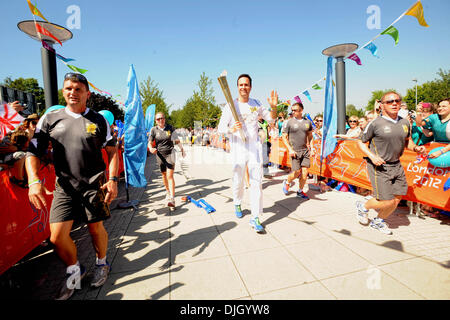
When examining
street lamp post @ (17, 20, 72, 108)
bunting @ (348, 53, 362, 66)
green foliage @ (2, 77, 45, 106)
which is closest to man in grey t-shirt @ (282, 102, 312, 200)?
bunting @ (348, 53, 362, 66)

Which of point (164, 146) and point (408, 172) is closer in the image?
point (408, 172)

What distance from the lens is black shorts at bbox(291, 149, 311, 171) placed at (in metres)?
5.16

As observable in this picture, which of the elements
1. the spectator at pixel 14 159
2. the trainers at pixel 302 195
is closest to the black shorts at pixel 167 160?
the spectator at pixel 14 159

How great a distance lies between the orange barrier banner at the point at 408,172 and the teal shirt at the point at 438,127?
14 cm

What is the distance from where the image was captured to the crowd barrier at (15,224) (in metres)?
2.23

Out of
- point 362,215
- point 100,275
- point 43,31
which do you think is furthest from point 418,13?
point 43,31

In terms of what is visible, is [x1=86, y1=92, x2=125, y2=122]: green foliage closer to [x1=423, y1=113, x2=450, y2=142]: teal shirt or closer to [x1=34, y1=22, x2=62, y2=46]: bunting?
[x1=34, y1=22, x2=62, y2=46]: bunting

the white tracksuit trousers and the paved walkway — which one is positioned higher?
the white tracksuit trousers

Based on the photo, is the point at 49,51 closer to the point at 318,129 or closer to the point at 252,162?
the point at 252,162

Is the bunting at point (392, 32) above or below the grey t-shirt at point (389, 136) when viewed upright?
above

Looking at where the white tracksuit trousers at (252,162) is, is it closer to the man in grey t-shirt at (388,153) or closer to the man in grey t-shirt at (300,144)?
the man in grey t-shirt at (388,153)

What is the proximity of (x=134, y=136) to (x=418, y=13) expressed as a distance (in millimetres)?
6277

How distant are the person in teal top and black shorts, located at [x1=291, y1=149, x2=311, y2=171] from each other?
2.15 meters

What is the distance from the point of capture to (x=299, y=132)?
5180 mm
